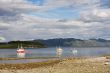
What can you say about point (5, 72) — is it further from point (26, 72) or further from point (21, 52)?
point (21, 52)

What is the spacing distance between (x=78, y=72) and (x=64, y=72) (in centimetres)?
166

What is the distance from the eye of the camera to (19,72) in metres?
34.8

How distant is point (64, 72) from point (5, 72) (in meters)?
6.50

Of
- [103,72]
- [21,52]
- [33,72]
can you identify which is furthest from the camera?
[21,52]

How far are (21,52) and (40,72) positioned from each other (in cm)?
9144

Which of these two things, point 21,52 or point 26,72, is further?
point 21,52

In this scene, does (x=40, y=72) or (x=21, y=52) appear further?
(x=21, y=52)

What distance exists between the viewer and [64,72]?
33.5 m

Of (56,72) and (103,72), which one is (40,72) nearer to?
(56,72)

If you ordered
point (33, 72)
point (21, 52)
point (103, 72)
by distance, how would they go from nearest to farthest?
point (103, 72) < point (33, 72) < point (21, 52)

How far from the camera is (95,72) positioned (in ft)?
107

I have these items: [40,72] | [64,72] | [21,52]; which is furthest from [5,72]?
[21,52]

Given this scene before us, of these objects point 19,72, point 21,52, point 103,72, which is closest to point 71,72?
point 103,72

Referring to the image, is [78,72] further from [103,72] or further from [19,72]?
[19,72]
